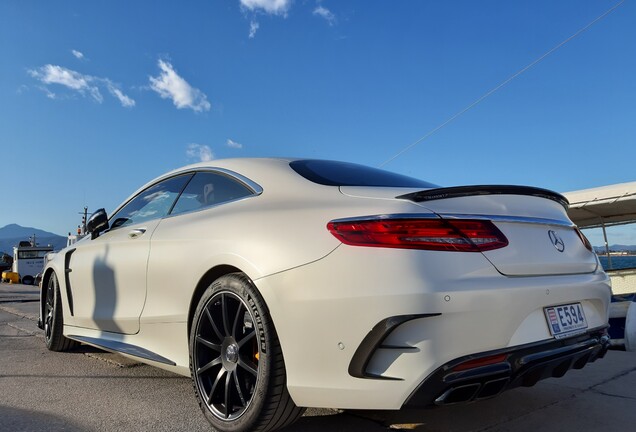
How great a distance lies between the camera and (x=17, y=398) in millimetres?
2971

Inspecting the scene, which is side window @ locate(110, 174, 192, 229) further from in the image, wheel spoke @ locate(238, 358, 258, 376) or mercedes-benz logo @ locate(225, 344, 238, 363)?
wheel spoke @ locate(238, 358, 258, 376)

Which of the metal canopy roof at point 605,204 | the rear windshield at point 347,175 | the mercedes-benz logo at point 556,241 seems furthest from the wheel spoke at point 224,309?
the metal canopy roof at point 605,204

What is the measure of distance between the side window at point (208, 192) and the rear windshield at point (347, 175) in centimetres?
35

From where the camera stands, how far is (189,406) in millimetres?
2818

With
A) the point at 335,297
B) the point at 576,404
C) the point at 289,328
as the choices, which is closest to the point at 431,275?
the point at 335,297

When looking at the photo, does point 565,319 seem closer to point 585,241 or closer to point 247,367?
point 585,241

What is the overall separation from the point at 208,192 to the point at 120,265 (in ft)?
3.02

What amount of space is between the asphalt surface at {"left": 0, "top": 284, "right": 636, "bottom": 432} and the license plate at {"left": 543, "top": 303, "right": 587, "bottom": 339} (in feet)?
1.78

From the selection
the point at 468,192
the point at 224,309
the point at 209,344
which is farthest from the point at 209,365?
the point at 468,192

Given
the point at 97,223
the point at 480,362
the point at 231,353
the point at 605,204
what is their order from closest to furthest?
1. the point at 480,362
2. the point at 231,353
3. the point at 97,223
4. the point at 605,204

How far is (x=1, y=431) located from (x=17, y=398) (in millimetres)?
642

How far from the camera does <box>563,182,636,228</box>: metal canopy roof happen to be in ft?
28.6

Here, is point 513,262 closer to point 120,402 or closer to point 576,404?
point 576,404

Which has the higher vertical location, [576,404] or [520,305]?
[520,305]
